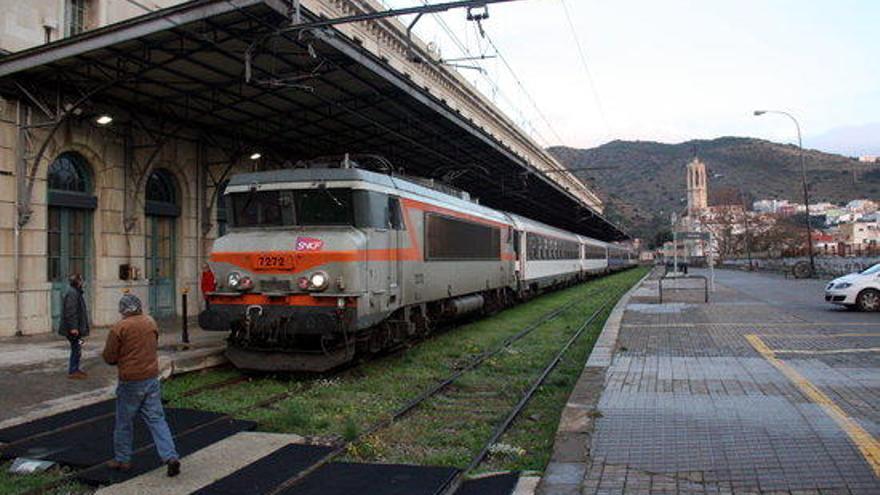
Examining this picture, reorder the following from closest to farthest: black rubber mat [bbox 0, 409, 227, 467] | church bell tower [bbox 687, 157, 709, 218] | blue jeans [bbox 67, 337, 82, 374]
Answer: black rubber mat [bbox 0, 409, 227, 467] → blue jeans [bbox 67, 337, 82, 374] → church bell tower [bbox 687, 157, 709, 218]

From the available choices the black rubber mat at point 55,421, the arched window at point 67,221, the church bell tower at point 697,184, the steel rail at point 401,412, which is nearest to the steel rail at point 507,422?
the steel rail at point 401,412

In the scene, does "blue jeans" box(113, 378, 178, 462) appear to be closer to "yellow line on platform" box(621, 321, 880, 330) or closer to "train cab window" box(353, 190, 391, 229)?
"train cab window" box(353, 190, 391, 229)

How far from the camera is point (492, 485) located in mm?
6285

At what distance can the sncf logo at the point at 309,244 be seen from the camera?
11.2 metres

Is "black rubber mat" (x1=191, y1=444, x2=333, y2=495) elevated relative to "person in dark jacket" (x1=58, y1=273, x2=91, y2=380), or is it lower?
lower

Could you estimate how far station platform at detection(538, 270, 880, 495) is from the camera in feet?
19.7

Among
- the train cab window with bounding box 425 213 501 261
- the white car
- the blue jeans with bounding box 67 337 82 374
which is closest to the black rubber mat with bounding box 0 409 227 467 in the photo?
the blue jeans with bounding box 67 337 82 374

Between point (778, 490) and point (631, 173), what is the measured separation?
15991 cm

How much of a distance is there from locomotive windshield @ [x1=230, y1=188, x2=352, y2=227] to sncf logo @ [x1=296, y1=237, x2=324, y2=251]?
22.9 inches

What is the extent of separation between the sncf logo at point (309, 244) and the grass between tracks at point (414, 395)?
194 centimetres

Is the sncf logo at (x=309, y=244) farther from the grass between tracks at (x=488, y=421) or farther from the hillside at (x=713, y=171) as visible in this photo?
the hillside at (x=713, y=171)

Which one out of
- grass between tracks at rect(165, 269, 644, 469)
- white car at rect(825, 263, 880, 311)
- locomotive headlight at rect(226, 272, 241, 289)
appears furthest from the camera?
white car at rect(825, 263, 880, 311)

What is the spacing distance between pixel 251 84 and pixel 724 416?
37.6ft

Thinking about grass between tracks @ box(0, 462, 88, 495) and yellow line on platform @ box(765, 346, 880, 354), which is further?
yellow line on platform @ box(765, 346, 880, 354)
